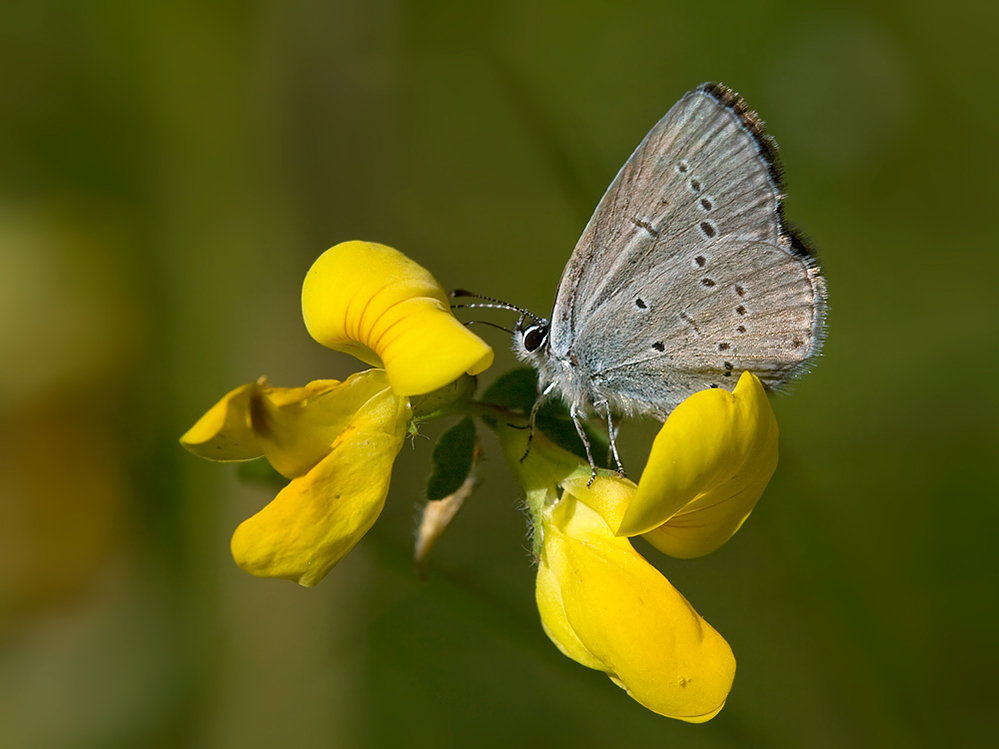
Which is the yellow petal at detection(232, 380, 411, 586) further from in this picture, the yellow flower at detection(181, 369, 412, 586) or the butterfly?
the butterfly

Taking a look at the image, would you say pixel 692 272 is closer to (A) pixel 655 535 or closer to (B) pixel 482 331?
(A) pixel 655 535

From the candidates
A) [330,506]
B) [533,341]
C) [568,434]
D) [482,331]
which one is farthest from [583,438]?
[482,331]

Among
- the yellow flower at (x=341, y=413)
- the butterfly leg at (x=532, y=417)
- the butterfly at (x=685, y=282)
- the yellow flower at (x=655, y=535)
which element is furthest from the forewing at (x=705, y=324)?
the yellow flower at (x=341, y=413)

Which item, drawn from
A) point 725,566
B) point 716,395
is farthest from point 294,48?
point 716,395

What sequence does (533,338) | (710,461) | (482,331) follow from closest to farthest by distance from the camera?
(710,461)
(533,338)
(482,331)

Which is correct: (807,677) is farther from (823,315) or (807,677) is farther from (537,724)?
(823,315)

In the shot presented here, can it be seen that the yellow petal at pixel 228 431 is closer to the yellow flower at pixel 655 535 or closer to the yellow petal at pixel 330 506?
the yellow petal at pixel 330 506
